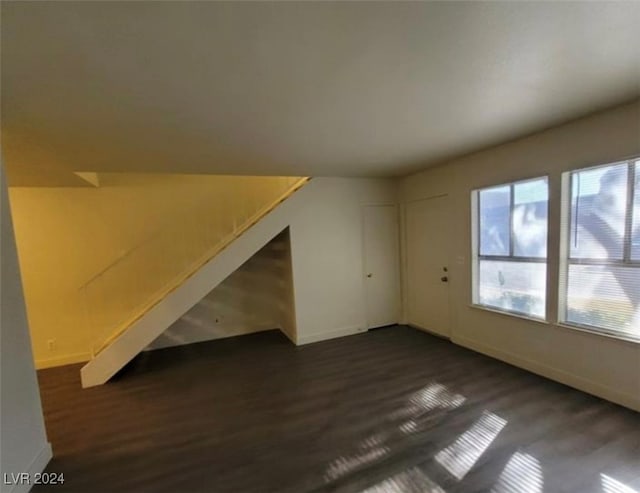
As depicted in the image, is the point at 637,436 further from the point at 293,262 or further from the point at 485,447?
the point at 293,262

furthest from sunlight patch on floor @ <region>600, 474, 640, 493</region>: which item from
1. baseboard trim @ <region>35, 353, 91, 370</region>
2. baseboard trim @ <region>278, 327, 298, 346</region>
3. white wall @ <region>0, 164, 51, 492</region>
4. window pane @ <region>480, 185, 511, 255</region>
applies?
baseboard trim @ <region>35, 353, 91, 370</region>

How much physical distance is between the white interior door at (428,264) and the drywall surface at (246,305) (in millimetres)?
2112

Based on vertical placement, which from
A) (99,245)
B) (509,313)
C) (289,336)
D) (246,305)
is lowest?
(289,336)

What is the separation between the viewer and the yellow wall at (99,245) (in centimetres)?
426

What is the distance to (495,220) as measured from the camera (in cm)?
378

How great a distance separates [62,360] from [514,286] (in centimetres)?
625

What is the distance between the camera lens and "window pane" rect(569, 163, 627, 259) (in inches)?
104

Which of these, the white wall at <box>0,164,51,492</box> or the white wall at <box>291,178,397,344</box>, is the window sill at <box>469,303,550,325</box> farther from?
the white wall at <box>0,164,51,492</box>

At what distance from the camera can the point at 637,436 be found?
2254mm

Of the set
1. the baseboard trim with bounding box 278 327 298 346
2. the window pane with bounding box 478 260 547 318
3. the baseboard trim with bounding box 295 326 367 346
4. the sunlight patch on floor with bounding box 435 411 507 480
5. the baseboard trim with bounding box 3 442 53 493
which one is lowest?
the baseboard trim with bounding box 278 327 298 346

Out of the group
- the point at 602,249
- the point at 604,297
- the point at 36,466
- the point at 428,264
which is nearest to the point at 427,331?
the point at 428,264

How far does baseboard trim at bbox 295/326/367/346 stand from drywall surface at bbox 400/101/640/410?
1501 millimetres

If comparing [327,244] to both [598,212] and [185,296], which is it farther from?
[598,212]

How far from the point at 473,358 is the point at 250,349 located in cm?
312
